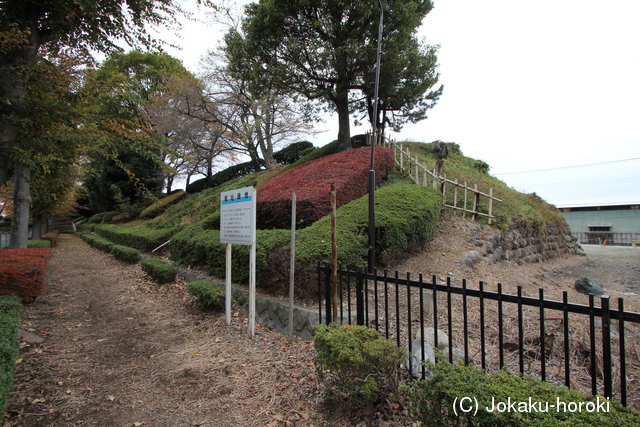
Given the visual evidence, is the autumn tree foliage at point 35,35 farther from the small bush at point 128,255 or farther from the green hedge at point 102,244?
the green hedge at point 102,244

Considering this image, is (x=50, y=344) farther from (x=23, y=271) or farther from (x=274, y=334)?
(x=274, y=334)

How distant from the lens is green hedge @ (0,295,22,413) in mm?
2258

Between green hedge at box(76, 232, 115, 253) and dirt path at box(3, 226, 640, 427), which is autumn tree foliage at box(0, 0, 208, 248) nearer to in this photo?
dirt path at box(3, 226, 640, 427)

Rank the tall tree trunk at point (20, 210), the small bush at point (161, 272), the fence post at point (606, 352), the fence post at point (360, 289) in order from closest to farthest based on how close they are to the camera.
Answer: the fence post at point (606, 352) → the fence post at point (360, 289) → the small bush at point (161, 272) → the tall tree trunk at point (20, 210)

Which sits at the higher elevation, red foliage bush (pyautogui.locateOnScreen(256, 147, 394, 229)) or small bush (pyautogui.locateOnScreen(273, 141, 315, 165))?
small bush (pyautogui.locateOnScreen(273, 141, 315, 165))

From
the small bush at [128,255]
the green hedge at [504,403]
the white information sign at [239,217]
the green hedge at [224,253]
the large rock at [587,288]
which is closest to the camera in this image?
the green hedge at [504,403]

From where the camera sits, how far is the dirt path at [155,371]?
285 cm

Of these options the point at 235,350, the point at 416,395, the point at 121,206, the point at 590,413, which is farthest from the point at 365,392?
the point at 121,206

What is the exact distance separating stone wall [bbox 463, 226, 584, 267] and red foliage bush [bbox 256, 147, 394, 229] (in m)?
3.12

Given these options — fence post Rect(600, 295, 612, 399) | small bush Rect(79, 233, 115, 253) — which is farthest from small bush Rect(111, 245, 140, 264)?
fence post Rect(600, 295, 612, 399)

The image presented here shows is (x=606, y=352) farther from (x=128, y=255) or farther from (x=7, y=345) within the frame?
(x=128, y=255)

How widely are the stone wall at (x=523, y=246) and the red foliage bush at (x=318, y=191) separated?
3.12 meters

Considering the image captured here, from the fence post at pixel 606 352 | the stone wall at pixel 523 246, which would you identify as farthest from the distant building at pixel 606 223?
the fence post at pixel 606 352

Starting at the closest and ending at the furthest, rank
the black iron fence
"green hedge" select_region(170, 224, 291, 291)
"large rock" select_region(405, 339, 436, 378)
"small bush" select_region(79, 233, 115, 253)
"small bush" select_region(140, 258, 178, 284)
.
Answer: the black iron fence
"large rock" select_region(405, 339, 436, 378)
"green hedge" select_region(170, 224, 291, 291)
"small bush" select_region(140, 258, 178, 284)
"small bush" select_region(79, 233, 115, 253)
